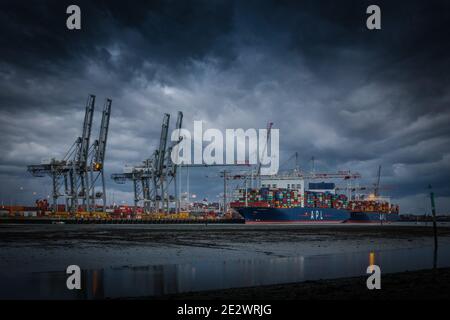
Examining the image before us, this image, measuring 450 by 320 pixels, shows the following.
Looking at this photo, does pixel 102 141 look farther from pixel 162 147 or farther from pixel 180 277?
pixel 180 277

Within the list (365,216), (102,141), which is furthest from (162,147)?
(365,216)

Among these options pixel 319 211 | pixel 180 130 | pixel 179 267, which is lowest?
pixel 319 211

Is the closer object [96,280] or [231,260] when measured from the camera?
[96,280]

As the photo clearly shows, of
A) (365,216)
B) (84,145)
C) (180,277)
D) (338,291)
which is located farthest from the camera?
(365,216)

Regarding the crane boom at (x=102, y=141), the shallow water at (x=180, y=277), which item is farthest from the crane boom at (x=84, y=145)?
the shallow water at (x=180, y=277)

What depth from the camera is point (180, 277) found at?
40.8ft

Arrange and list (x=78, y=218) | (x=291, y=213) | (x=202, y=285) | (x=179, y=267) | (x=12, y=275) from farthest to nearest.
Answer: (x=291, y=213), (x=78, y=218), (x=179, y=267), (x=12, y=275), (x=202, y=285)

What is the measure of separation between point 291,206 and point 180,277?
92966mm

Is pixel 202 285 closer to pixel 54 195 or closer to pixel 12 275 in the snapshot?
pixel 12 275

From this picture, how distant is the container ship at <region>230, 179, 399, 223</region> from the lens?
9894 centimetres

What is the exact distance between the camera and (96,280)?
38.3ft

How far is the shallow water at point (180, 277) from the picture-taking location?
32.3 ft
